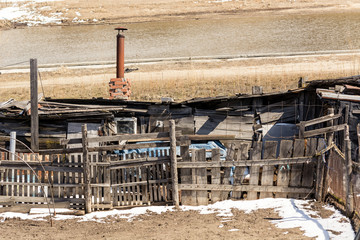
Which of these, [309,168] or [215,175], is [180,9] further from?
[309,168]

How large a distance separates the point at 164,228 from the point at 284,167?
349 centimetres

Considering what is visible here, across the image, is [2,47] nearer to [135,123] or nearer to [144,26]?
[144,26]

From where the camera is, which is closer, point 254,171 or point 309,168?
point 309,168

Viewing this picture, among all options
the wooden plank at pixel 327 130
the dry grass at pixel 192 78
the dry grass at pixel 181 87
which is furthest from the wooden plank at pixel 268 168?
the dry grass at pixel 181 87

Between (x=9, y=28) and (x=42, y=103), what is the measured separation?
33.5 metres

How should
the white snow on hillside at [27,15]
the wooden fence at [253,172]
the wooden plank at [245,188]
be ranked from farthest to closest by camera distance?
the white snow on hillside at [27,15] → the wooden plank at [245,188] → the wooden fence at [253,172]

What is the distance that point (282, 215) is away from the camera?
42.7ft

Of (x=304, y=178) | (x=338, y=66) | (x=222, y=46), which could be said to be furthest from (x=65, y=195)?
(x=222, y=46)

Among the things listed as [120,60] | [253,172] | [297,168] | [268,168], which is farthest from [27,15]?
[297,168]

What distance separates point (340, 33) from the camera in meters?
41.8

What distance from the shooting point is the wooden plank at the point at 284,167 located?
14.0 m

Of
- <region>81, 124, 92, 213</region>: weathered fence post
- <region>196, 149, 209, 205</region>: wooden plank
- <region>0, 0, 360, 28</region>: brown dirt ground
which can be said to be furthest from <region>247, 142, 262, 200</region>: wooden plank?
<region>0, 0, 360, 28</region>: brown dirt ground

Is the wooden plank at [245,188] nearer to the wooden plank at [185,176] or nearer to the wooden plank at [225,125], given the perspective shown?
the wooden plank at [185,176]

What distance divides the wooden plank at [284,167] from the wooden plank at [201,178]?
190 centimetres
